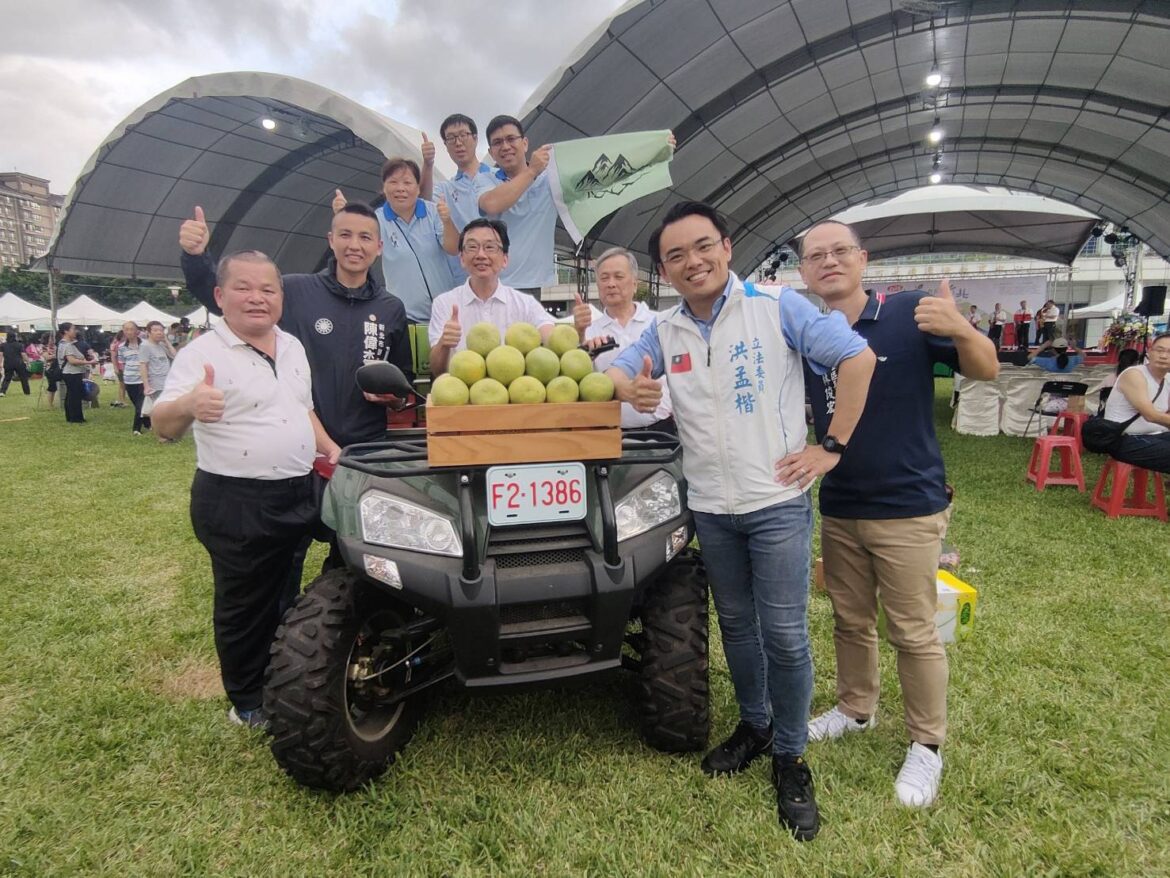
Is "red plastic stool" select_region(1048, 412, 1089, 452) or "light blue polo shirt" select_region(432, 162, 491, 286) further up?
"light blue polo shirt" select_region(432, 162, 491, 286)

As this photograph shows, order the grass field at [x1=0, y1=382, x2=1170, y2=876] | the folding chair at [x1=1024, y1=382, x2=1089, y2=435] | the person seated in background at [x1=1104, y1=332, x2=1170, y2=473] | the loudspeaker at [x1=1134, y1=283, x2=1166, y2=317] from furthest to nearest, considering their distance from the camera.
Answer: the loudspeaker at [x1=1134, y1=283, x2=1166, y2=317] → the folding chair at [x1=1024, y1=382, x2=1089, y2=435] → the person seated in background at [x1=1104, y1=332, x2=1170, y2=473] → the grass field at [x1=0, y1=382, x2=1170, y2=876]

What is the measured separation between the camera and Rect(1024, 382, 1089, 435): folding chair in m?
8.30

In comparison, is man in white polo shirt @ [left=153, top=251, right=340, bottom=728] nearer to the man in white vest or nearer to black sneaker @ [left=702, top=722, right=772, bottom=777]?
the man in white vest

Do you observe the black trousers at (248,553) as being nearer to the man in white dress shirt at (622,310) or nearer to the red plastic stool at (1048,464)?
the man in white dress shirt at (622,310)

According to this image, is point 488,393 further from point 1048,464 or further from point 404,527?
point 1048,464

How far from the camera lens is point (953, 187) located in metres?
24.0

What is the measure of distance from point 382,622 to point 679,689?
43.8 inches

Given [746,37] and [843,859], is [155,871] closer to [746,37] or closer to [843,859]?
[843,859]

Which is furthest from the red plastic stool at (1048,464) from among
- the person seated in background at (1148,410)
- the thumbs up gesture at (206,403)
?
the thumbs up gesture at (206,403)

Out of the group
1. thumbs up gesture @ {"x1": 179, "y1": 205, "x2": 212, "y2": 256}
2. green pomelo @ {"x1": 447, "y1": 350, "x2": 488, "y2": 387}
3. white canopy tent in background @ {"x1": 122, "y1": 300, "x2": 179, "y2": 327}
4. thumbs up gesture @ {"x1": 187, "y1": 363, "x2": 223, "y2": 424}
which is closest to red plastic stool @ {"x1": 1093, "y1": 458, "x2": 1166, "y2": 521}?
green pomelo @ {"x1": 447, "y1": 350, "x2": 488, "y2": 387}

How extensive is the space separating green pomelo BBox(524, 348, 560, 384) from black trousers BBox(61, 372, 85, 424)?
13832 mm

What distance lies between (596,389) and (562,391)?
0.11 meters

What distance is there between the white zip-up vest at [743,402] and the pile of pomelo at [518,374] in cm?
32

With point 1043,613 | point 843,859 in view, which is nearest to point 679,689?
point 843,859
